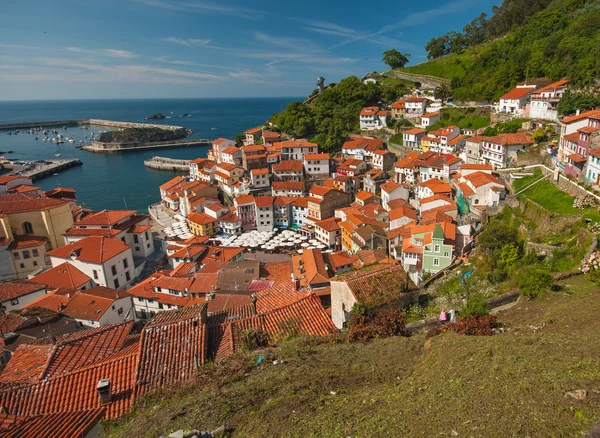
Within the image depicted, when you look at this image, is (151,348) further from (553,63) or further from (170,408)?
(553,63)

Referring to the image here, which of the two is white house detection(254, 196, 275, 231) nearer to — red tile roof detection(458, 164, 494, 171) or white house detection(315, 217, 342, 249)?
white house detection(315, 217, 342, 249)

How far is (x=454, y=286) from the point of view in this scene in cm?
2056

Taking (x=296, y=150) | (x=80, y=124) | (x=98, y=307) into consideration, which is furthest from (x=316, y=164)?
(x=80, y=124)

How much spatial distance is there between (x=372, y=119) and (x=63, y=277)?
55749 millimetres

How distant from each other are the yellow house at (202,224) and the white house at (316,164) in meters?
18.5

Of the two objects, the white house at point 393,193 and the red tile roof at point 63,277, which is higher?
the white house at point 393,193

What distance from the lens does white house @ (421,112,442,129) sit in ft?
193

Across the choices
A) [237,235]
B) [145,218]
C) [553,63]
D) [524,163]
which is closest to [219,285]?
[145,218]

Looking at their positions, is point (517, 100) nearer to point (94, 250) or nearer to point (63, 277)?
point (94, 250)

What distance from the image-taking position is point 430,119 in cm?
5891

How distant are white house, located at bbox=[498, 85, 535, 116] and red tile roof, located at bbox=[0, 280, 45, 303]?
55094mm

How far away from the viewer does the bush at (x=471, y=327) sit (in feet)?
32.3

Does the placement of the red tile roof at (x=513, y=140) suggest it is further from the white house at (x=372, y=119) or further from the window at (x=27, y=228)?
the window at (x=27, y=228)

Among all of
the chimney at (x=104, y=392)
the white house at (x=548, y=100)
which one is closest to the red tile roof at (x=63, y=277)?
the chimney at (x=104, y=392)
